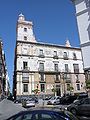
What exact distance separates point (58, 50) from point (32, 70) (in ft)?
38.1

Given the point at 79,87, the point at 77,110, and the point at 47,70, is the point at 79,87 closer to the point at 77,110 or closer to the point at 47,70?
the point at 47,70

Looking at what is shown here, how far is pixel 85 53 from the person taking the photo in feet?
95.0

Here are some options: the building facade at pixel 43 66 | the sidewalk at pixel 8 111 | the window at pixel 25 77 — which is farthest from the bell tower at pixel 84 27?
the window at pixel 25 77

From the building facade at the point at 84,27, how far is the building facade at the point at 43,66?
27.8 meters

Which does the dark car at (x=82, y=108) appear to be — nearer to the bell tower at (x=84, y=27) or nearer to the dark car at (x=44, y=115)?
the dark car at (x=44, y=115)

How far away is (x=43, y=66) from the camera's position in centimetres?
6006

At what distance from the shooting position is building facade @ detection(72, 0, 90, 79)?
93.8ft

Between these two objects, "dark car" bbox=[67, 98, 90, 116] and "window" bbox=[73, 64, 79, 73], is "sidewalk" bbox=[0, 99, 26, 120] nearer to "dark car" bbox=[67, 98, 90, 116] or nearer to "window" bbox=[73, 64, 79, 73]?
"dark car" bbox=[67, 98, 90, 116]

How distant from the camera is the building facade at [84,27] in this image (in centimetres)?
2858

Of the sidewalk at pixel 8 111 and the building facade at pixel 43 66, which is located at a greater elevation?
the building facade at pixel 43 66

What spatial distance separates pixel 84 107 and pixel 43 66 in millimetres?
45202

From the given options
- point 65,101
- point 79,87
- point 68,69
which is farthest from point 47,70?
point 65,101

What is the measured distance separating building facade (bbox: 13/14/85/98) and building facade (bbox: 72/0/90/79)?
27.8 metres

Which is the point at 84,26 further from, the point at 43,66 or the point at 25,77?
the point at 43,66
